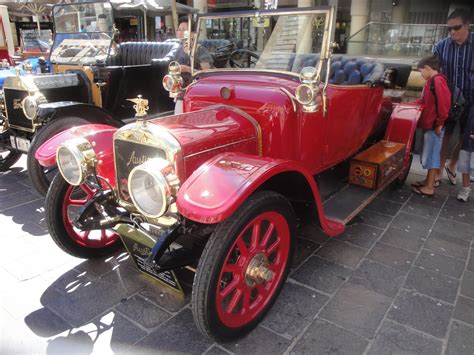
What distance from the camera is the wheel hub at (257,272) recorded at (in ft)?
6.68

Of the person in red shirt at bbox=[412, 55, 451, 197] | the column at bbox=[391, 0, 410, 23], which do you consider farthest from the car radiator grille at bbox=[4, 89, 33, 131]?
the column at bbox=[391, 0, 410, 23]

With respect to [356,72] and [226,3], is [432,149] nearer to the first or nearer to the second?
[356,72]

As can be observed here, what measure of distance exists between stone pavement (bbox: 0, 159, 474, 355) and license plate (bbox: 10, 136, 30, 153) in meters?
1.00

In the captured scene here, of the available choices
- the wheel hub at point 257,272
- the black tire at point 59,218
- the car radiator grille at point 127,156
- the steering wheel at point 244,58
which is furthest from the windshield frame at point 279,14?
the black tire at point 59,218

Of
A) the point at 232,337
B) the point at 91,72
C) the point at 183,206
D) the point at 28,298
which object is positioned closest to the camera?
the point at 183,206

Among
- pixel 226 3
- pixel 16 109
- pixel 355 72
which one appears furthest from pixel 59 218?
pixel 226 3

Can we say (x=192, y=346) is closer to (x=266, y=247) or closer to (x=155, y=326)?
(x=155, y=326)

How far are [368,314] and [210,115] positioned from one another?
5.13ft

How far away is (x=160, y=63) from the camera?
561 centimetres

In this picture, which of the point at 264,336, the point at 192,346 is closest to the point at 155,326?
the point at 192,346

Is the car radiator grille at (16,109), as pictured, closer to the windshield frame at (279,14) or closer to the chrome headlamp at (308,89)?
the windshield frame at (279,14)

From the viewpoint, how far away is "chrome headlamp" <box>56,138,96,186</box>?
86.7 inches

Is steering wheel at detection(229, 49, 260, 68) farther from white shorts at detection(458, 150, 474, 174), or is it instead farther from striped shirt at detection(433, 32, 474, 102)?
white shorts at detection(458, 150, 474, 174)

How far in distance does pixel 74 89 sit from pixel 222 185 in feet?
12.5
